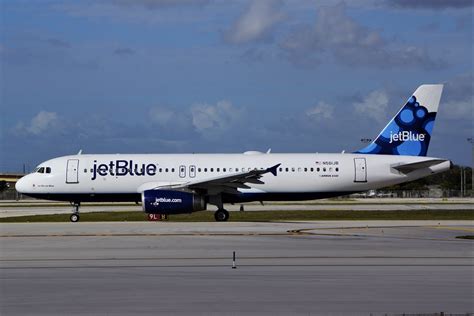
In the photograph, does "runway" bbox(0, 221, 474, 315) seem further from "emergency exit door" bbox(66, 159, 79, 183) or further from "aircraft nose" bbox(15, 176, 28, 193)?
"aircraft nose" bbox(15, 176, 28, 193)

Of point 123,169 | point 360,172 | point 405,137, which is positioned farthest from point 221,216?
point 405,137

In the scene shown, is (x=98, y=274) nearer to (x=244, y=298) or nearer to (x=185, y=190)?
(x=244, y=298)

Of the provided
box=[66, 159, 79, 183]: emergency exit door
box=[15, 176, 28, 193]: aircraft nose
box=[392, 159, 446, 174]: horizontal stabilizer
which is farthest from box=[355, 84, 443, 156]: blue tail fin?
box=[15, 176, 28, 193]: aircraft nose

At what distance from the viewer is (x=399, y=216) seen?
43594 mm

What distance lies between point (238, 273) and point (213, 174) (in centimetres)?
2522

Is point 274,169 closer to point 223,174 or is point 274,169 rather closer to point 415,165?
point 223,174

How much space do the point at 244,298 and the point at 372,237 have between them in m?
14.4

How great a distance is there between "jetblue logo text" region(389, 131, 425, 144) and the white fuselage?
1436 mm

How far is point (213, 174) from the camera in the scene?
139 ft

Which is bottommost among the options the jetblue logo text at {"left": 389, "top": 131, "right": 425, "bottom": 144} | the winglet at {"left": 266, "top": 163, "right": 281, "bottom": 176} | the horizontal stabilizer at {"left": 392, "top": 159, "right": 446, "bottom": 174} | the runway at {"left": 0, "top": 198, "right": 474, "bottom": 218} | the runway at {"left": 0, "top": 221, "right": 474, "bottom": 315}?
the runway at {"left": 0, "top": 221, "right": 474, "bottom": 315}

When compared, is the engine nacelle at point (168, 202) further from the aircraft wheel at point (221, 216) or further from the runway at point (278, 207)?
the runway at point (278, 207)

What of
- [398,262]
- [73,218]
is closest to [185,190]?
[73,218]

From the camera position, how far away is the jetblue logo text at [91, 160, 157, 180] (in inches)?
1660

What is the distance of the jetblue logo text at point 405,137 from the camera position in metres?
44.3
